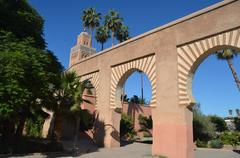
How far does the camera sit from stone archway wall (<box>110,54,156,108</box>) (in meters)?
12.0

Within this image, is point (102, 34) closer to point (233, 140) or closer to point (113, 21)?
point (113, 21)

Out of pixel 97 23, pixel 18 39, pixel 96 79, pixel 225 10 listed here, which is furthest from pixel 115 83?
pixel 97 23

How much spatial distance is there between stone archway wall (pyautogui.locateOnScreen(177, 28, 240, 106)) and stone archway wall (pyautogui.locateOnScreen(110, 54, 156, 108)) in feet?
5.14

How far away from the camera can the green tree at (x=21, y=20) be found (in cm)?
1188

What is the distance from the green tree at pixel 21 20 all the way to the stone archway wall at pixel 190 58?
7.48 m

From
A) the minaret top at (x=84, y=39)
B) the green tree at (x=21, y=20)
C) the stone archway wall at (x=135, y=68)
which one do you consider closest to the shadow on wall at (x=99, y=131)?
the stone archway wall at (x=135, y=68)

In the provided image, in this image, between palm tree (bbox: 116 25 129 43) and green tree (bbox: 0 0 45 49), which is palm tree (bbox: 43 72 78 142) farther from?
palm tree (bbox: 116 25 129 43)

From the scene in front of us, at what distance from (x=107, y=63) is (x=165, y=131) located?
617cm

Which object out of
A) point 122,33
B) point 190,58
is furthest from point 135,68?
point 122,33

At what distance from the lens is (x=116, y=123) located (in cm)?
1413

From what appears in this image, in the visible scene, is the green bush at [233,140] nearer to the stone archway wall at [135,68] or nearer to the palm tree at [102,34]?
the stone archway wall at [135,68]

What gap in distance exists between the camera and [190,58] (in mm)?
10617

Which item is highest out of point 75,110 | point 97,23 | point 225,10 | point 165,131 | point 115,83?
point 97,23

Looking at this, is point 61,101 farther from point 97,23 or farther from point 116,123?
point 97,23
